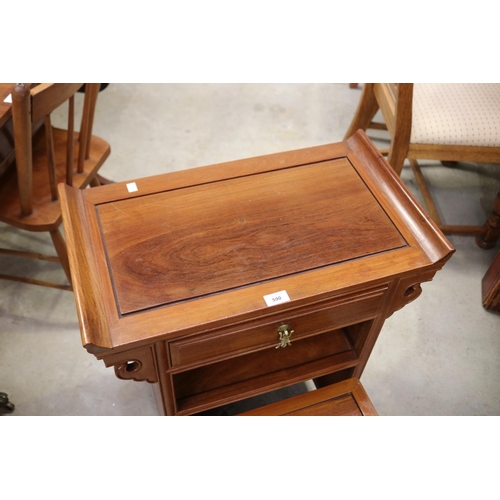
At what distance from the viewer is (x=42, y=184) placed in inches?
60.3

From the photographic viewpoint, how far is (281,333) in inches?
42.2

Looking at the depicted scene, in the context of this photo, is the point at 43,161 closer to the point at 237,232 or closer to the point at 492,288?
the point at 237,232

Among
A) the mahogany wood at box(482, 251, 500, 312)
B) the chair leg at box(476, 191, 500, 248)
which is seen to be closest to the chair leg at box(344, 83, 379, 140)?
the chair leg at box(476, 191, 500, 248)

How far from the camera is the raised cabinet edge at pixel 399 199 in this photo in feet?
3.52

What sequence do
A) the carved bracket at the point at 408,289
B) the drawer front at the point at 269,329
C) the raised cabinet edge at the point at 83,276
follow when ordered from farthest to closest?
1. the carved bracket at the point at 408,289
2. the drawer front at the point at 269,329
3. the raised cabinet edge at the point at 83,276

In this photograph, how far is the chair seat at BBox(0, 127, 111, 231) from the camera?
4.75 feet

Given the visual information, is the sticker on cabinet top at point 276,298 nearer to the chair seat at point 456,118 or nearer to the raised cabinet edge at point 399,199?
the raised cabinet edge at point 399,199

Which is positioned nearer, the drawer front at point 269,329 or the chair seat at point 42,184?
the drawer front at point 269,329

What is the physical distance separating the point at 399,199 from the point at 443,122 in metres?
0.63

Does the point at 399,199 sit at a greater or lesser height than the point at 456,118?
lesser

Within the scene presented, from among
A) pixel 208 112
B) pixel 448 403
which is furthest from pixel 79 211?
pixel 208 112

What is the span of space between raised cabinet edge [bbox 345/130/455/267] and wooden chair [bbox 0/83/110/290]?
2.43 feet

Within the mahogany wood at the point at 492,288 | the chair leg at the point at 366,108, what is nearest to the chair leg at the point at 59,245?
the chair leg at the point at 366,108

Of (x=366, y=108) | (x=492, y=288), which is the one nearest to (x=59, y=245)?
(x=366, y=108)
